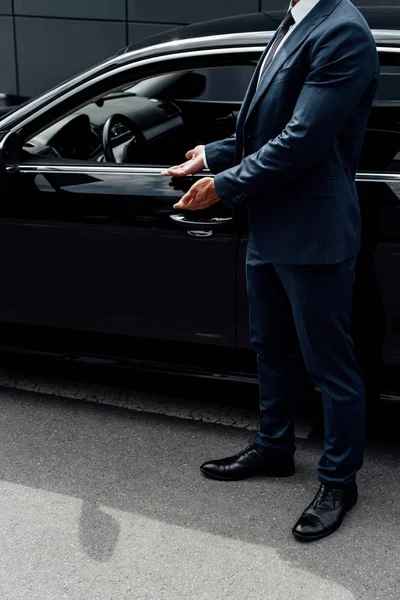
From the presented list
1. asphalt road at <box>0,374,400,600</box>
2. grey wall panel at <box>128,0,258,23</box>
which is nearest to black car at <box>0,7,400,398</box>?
asphalt road at <box>0,374,400,600</box>

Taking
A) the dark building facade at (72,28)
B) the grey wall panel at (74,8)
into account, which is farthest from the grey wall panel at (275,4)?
the grey wall panel at (74,8)

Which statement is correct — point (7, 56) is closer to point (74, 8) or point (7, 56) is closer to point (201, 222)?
point (74, 8)

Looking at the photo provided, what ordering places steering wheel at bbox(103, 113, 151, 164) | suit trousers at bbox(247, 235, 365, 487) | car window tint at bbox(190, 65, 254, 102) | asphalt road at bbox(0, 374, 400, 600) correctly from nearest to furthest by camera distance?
1. asphalt road at bbox(0, 374, 400, 600)
2. suit trousers at bbox(247, 235, 365, 487)
3. steering wheel at bbox(103, 113, 151, 164)
4. car window tint at bbox(190, 65, 254, 102)

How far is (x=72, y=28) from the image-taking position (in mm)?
9656

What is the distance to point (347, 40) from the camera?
236 cm

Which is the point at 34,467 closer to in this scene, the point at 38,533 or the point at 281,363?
the point at 38,533

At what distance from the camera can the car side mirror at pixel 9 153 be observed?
3.27 m

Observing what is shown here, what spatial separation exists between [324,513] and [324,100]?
53.4 inches

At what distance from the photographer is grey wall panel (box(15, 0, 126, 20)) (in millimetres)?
9445

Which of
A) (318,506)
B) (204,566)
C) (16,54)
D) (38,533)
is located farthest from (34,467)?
(16,54)

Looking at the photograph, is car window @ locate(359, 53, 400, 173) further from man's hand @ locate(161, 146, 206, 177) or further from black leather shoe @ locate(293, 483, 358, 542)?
black leather shoe @ locate(293, 483, 358, 542)

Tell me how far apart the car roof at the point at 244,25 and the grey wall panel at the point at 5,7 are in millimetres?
7201

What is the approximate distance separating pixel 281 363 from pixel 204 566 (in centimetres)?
75

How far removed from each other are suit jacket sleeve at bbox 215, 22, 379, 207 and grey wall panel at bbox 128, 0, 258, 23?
22.9 ft
